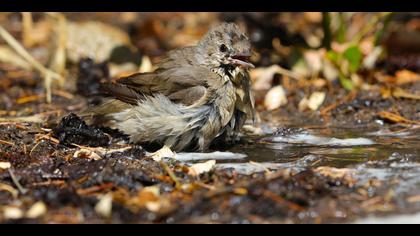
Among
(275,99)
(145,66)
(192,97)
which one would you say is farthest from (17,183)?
(145,66)

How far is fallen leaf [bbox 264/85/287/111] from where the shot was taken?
21.8 ft

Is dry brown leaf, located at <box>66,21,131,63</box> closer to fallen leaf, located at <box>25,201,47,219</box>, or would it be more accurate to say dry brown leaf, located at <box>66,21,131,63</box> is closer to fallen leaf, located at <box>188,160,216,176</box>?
fallen leaf, located at <box>188,160,216,176</box>

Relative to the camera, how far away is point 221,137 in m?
5.19

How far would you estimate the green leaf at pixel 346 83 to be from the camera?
6.84m

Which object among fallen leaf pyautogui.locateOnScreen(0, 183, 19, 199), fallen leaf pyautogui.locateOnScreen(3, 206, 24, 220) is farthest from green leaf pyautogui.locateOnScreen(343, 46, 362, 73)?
fallen leaf pyautogui.locateOnScreen(3, 206, 24, 220)

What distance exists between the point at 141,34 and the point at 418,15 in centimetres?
391

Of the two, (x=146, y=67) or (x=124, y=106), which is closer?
(x=124, y=106)

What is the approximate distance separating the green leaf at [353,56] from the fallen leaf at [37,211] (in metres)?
4.13

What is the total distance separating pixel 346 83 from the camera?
270 inches

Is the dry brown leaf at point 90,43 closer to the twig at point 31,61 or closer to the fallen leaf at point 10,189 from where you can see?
the twig at point 31,61

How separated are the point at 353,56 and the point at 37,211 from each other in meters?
4.28

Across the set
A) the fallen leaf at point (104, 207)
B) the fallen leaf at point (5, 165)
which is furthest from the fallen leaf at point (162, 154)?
the fallen leaf at point (104, 207)

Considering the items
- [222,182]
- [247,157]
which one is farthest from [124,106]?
[222,182]
